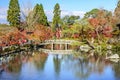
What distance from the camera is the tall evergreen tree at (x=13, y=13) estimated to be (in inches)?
2097

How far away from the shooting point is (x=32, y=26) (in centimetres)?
5619

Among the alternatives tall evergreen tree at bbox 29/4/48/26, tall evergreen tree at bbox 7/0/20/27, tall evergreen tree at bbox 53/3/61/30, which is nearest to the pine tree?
tall evergreen tree at bbox 29/4/48/26

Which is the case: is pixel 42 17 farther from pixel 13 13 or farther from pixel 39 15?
pixel 13 13

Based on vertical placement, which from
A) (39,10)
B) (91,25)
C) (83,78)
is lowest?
(83,78)

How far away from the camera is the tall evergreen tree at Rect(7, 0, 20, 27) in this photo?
175ft

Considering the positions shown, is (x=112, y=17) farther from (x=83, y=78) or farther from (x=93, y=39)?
(x=83, y=78)

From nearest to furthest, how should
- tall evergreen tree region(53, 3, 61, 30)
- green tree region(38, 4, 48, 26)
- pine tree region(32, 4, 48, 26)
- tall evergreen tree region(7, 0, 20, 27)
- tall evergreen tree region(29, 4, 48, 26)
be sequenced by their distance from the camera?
1. tall evergreen tree region(7, 0, 20, 27)
2. tall evergreen tree region(29, 4, 48, 26)
3. pine tree region(32, 4, 48, 26)
4. green tree region(38, 4, 48, 26)
5. tall evergreen tree region(53, 3, 61, 30)

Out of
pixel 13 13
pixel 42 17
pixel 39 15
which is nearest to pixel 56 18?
pixel 42 17

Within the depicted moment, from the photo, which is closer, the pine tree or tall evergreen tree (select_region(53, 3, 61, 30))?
the pine tree

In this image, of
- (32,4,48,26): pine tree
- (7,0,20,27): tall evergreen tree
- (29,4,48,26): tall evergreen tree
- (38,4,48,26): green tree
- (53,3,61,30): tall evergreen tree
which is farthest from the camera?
(53,3,61,30): tall evergreen tree

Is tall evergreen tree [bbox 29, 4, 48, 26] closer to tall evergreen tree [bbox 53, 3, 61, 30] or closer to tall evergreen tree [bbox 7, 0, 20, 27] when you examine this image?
tall evergreen tree [bbox 53, 3, 61, 30]

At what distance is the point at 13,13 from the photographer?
53594mm

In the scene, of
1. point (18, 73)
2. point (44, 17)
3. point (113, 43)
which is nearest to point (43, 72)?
point (18, 73)

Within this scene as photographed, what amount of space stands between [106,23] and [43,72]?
73.5 ft
